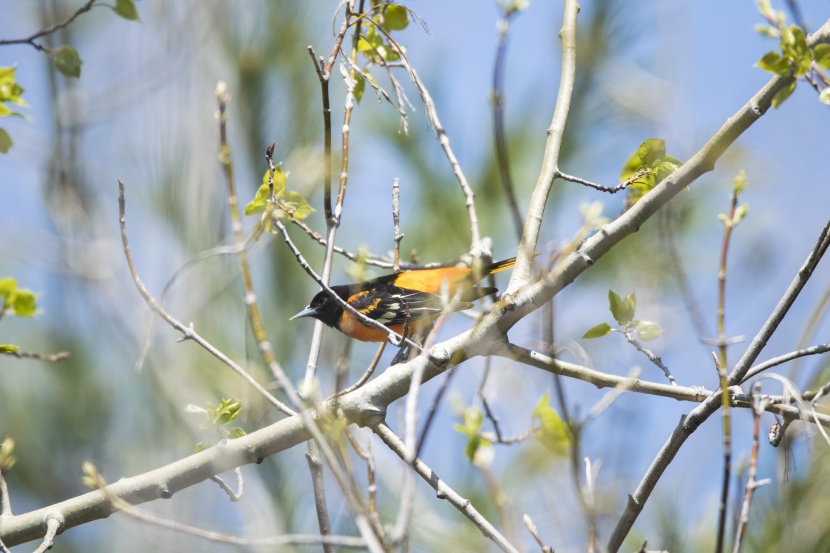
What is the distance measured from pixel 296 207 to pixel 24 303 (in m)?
0.69

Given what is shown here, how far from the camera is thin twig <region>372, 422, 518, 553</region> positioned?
1.55 metres

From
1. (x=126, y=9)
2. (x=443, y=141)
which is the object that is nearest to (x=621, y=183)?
(x=443, y=141)

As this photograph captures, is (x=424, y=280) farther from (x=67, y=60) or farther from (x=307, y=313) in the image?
(x=67, y=60)

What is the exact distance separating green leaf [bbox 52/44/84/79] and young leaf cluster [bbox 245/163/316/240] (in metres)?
0.42

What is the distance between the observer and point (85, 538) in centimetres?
436

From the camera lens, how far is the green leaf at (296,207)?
1900 millimetres

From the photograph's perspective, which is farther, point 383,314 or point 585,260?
point 383,314

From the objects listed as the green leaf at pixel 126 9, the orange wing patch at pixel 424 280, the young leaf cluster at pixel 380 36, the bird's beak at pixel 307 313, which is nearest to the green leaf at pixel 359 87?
the young leaf cluster at pixel 380 36

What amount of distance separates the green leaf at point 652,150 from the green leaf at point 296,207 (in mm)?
779

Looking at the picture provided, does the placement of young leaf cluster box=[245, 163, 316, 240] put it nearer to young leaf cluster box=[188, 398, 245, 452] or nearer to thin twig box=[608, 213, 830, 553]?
young leaf cluster box=[188, 398, 245, 452]

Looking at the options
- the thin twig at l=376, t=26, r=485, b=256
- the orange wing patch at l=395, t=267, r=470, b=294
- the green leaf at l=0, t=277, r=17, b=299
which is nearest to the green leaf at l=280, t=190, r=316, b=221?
the thin twig at l=376, t=26, r=485, b=256

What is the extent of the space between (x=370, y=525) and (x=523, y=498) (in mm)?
1795

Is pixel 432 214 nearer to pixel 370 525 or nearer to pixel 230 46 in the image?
pixel 230 46

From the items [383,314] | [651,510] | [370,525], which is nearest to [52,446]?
[383,314]
